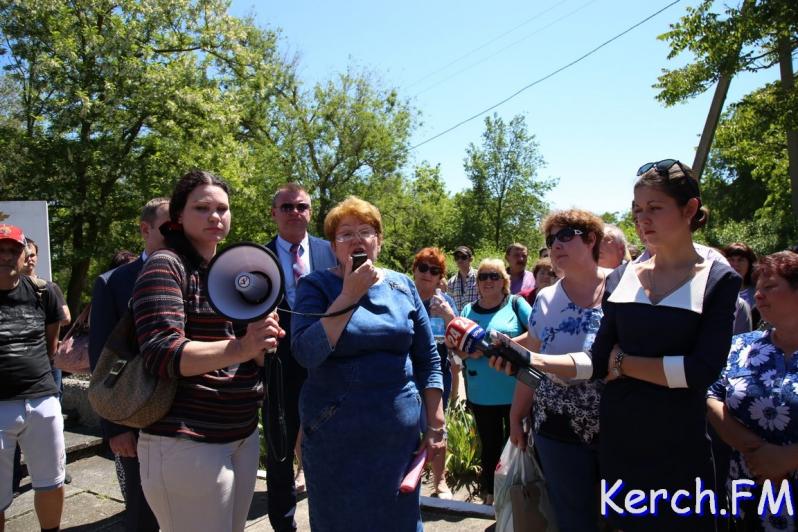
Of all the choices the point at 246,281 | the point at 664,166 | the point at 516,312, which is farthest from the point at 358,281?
the point at 516,312

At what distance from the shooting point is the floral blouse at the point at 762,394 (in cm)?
240

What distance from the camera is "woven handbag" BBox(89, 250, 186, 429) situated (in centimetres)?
202

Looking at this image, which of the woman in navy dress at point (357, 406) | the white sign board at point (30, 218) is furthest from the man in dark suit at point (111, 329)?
the white sign board at point (30, 218)

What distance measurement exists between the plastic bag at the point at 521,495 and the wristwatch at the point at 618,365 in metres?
0.84

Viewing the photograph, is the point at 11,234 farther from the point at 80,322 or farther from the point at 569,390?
the point at 569,390

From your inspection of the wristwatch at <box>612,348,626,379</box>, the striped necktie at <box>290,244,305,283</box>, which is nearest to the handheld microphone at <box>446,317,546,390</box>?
the wristwatch at <box>612,348,626,379</box>

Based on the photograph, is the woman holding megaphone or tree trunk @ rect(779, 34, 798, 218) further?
tree trunk @ rect(779, 34, 798, 218)

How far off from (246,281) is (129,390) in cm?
60

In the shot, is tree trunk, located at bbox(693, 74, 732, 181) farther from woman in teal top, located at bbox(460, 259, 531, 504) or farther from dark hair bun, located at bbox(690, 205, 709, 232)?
dark hair bun, located at bbox(690, 205, 709, 232)

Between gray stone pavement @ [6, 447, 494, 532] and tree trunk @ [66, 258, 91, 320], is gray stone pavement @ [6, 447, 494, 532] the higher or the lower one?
the lower one

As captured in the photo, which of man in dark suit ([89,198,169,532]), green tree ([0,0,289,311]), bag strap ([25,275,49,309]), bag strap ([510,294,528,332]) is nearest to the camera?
man in dark suit ([89,198,169,532])

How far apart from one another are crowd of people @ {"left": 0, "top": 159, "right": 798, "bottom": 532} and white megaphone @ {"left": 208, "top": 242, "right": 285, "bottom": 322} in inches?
3.2

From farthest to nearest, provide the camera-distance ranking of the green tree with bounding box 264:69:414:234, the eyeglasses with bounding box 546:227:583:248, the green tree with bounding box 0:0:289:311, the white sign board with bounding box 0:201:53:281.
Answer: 1. the green tree with bounding box 264:69:414:234
2. the green tree with bounding box 0:0:289:311
3. the white sign board with bounding box 0:201:53:281
4. the eyeglasses with bounding box 546:227:583:248

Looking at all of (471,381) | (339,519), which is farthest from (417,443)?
(471,381)
